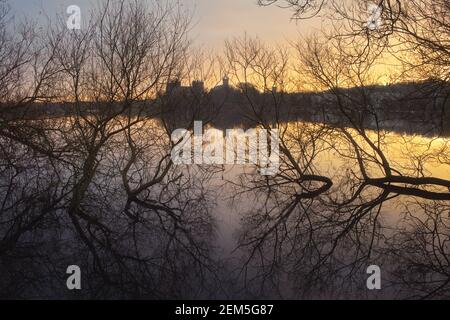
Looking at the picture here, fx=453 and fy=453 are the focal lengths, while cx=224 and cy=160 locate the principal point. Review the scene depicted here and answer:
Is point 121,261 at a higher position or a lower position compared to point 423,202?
lower

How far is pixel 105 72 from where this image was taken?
1016 cm

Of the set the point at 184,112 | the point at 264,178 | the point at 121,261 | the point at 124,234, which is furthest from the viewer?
the point at 184,112

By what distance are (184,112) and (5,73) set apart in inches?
198

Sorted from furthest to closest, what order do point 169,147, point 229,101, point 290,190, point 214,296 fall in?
point 229,101 → point 169,147 → point 290,190 → point 214,296

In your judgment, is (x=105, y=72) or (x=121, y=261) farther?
(x=105, y=72)

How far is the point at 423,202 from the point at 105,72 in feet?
23.2

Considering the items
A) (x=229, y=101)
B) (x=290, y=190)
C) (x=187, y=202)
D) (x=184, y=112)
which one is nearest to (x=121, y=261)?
(x=187, y=202)

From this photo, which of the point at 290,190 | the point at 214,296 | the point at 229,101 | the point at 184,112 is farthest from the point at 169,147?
the point at 214,296

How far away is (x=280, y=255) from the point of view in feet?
15.2

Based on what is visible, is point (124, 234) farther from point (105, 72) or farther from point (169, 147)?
point (169, 147)
